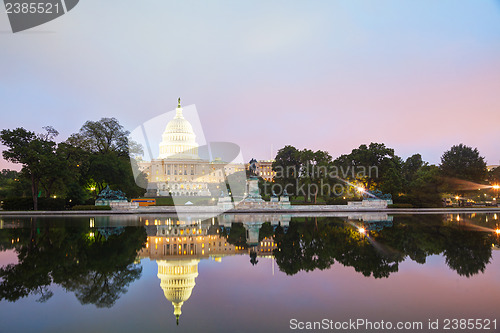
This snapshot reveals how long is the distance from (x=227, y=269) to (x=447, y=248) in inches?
427

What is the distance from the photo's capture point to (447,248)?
58.0 ft

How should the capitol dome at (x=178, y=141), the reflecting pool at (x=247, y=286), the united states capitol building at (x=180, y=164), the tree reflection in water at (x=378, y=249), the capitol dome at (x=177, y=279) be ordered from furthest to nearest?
the capitol dome at (x=178, y=141) → the united states capitol building at (x=180, y=164) → the tree reflection in water at (x=378, y=249) → the capitol dome at (x=177, y=279) → the reflecting pool at (x=247, y=286)

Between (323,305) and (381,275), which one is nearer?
(323,305)

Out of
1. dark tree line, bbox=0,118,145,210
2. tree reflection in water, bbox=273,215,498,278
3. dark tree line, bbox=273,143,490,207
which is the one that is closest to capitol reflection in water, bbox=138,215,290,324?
tree reflection in water, bbox=273,215,498,278

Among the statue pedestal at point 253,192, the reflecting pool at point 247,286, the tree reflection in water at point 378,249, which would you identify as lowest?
the tree reflection in water at point 378,249

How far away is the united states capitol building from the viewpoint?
121250 millimetres

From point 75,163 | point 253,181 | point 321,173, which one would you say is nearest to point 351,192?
point 321,173

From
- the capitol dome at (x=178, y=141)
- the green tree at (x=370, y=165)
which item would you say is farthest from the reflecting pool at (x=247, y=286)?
the capitol dome at (x=178, y=141)

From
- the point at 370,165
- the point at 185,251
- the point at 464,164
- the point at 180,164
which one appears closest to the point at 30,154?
the point at 185,251

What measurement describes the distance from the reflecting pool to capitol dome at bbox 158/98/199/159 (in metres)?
109

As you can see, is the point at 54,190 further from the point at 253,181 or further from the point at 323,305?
the point at 323,305

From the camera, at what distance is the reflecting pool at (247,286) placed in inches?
320

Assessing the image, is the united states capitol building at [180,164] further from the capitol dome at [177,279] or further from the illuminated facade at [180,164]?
the capitol dome at [177,279]

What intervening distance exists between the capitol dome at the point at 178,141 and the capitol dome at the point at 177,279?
11313 centimetres
